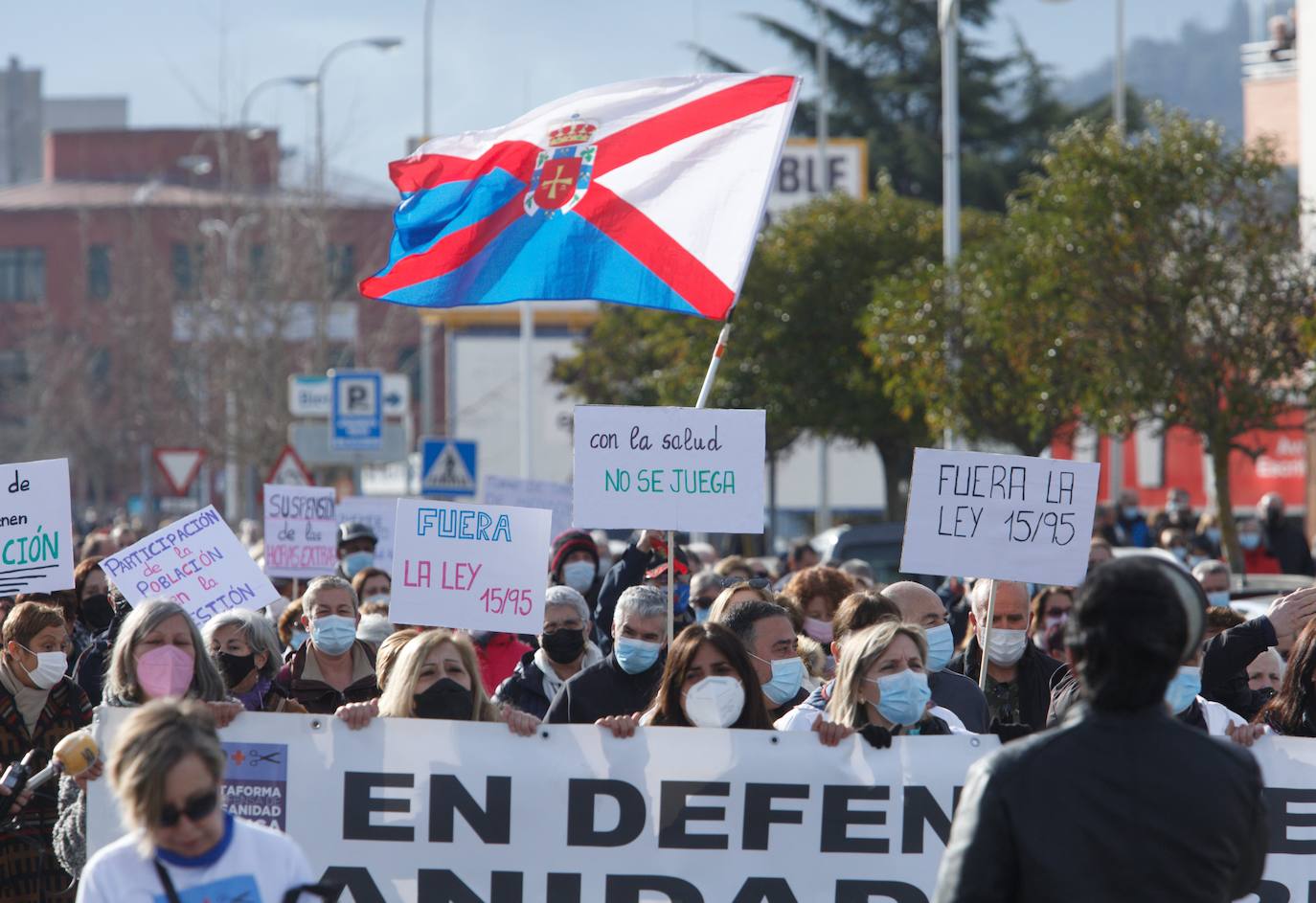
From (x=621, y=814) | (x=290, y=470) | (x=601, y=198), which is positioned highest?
(x=601, y=198)

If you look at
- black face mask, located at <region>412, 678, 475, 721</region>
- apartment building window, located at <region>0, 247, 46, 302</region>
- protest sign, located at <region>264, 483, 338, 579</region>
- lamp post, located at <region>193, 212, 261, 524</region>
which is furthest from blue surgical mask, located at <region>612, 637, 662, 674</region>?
apartment building window, located at <region>0, 247, 46, 302</region>

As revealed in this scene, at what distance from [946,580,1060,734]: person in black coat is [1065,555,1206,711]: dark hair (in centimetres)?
402

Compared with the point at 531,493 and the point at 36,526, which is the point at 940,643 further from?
the point at 531,493

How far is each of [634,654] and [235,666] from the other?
1.44 meters

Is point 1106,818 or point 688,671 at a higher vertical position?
point 1106,818

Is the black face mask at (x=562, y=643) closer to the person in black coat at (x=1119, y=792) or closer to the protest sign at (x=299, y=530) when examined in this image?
the protest sign at (x=299, y=530)

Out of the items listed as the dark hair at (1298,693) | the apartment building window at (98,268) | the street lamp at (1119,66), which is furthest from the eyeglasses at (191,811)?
the apartment building window at (98,268)

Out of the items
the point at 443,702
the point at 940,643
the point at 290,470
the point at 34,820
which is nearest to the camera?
the point at 443,702

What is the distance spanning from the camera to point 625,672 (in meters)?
7.29

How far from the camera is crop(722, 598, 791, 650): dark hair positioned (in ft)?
22.3

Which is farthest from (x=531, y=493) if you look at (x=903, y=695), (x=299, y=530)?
(x=903, y=695)

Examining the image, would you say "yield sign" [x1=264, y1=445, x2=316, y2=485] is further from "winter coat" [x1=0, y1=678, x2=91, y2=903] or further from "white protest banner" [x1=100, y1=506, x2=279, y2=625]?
"winter coat" [x1=0, y1=678, x2=91, y2=903]

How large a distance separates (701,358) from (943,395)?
643 centimetres

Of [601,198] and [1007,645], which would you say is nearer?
[1007,645]
